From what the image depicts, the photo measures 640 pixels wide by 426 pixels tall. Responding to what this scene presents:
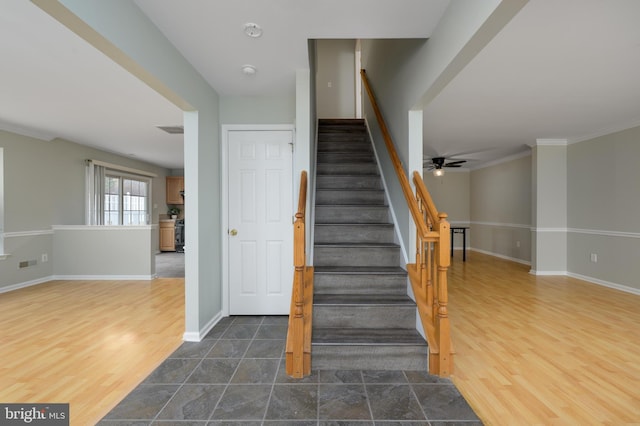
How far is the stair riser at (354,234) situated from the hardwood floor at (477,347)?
1.18 m

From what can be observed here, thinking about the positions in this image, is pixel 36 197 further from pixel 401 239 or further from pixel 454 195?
pixel 454 195

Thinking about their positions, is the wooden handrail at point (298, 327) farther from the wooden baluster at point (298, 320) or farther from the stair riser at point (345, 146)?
the stair riser at point (345, 146)

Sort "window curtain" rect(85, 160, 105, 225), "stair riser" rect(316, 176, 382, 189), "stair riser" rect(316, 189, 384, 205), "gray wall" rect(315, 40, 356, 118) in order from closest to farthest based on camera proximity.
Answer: "stair riser" rect(316, 189, 384, 205)
"stair riser" rect(316, 176, 382, 189)
"window curtain" rect(85, 160, 105, 225)
"gray wall" rect(315, 40, 356, 118)

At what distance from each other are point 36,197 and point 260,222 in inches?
166

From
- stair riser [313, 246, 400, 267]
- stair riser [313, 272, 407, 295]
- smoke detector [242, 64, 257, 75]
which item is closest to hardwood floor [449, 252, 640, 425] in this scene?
stair riser [313, 272, 407, 295]

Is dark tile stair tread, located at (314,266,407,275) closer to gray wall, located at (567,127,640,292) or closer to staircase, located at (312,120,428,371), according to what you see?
staircase, located at (312,120,428,371)

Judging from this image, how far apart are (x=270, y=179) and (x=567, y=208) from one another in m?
5.43

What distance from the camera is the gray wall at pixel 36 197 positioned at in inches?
177

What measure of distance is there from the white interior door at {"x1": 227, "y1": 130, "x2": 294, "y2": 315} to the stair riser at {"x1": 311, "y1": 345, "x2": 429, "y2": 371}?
4.01 feet

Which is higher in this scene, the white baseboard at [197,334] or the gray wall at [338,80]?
the gray wall at [338,80]

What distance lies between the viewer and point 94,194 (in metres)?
5.99

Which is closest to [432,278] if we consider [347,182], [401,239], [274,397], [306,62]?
[401,239]

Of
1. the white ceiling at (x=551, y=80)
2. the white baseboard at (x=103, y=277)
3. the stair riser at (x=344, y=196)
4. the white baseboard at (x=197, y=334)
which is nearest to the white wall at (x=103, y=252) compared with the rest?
the white baseboard at (x=103, y=277)

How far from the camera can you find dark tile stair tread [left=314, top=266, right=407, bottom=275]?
106 inches
